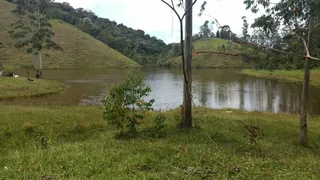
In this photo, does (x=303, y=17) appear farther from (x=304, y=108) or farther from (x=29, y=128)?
(x=29, y=128)

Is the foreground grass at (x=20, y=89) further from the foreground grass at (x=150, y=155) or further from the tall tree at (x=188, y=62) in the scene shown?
the tall tree at (x=188, y=62)

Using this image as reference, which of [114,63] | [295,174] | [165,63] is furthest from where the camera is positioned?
[165,63]

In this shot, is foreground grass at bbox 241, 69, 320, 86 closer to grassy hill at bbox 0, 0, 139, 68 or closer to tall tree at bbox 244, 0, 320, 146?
tall tree at bbox 244, 0, 320, 146

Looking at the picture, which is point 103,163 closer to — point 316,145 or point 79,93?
point 316,145

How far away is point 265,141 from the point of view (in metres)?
11.7

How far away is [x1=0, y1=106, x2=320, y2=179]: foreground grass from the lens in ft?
20.7

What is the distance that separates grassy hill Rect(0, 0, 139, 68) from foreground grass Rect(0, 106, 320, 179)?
8347 cm

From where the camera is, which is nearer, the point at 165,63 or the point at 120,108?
the point at 120,108

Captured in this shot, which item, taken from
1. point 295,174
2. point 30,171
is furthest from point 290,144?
point 30,171

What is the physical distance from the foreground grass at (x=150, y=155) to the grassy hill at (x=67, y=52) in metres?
83.5

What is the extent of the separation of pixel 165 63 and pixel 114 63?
37.6 meters

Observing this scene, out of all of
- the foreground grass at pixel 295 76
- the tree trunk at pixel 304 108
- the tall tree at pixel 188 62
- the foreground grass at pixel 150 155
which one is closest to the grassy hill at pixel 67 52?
the foreground grass at pixel 295 76

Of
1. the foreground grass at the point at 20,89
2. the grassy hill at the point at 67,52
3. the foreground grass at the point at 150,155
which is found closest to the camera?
the foreground grass at the point at 150,155

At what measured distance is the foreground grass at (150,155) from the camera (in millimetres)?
6305
